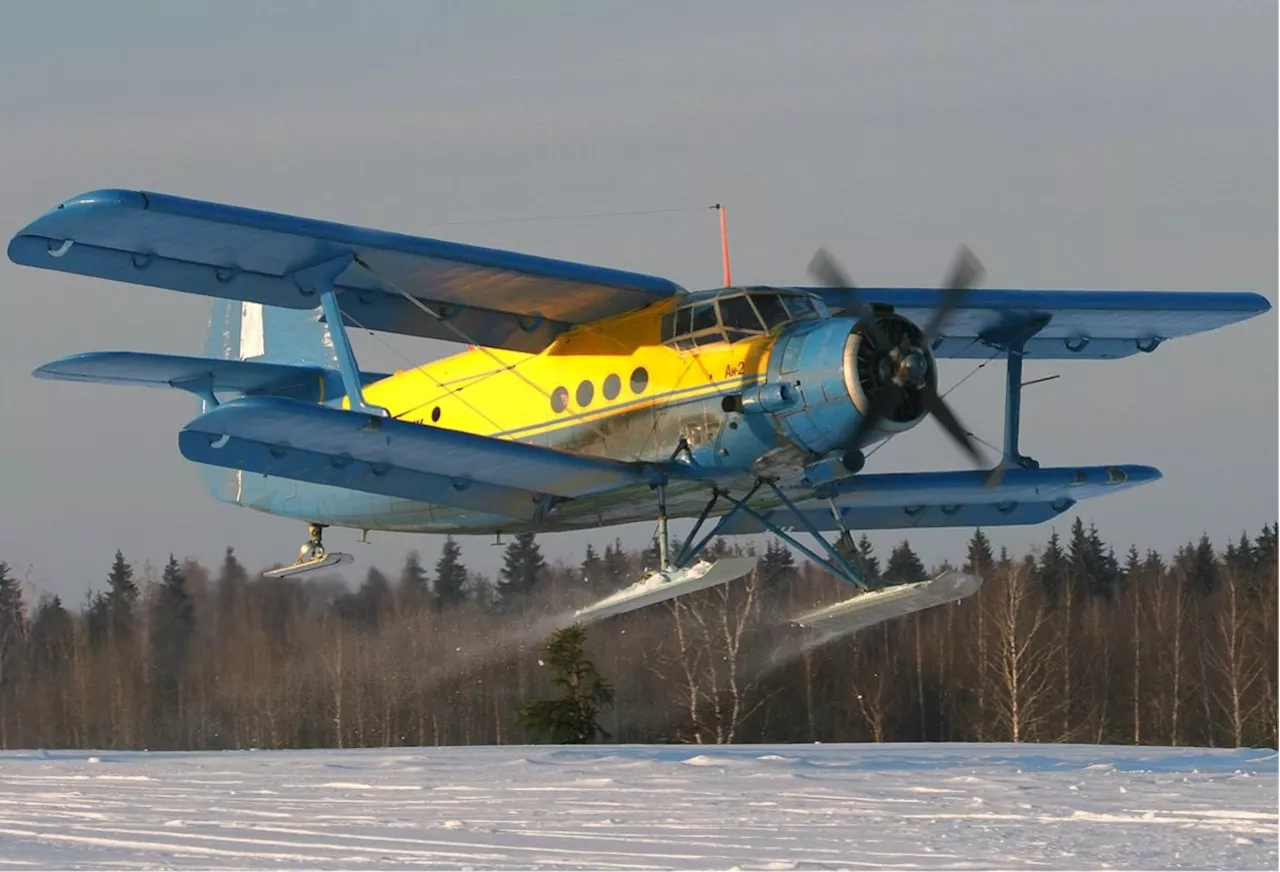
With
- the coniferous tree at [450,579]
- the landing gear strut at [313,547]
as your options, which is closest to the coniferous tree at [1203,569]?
the coniferous tree at [450,579]

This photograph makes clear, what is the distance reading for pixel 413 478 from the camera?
70.0 ft

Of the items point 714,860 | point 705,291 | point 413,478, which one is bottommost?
point 714,860

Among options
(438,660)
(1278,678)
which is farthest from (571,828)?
(1278,678)

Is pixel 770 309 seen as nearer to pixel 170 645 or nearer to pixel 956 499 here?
pixel 956 499

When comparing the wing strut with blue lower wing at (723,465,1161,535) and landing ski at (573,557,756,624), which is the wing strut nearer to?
landing ski at (573,557,756,624)

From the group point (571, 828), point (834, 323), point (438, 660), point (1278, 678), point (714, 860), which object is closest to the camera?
point (714, 860)

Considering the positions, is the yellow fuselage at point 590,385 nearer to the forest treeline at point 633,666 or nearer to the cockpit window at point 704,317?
the cockpit window at point 704,317

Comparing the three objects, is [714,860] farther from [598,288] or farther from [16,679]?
[16,679]

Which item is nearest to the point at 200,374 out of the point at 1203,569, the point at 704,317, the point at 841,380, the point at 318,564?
the point at 318,564

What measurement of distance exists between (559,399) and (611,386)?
736 millimetres

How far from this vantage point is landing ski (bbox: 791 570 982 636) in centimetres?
2017

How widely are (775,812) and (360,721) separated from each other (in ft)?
95.4

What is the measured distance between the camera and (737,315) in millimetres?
20594

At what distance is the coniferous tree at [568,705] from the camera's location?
36.4m
